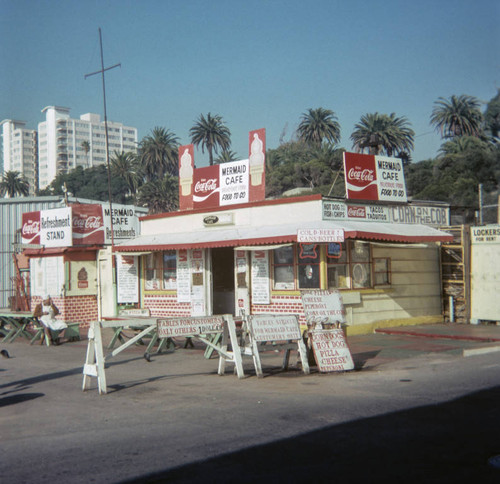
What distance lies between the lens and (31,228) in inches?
916

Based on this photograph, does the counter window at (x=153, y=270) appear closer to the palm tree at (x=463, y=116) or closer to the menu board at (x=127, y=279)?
the menu board at (x=127, y=279)

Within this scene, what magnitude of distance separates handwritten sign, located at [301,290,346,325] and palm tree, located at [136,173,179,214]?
242ft

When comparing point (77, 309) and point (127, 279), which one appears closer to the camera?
point (127, 279)

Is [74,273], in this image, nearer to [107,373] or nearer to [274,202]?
[274,202]

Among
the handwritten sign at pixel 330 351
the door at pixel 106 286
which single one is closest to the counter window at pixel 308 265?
→ the handwritten sign at pixel 330 351

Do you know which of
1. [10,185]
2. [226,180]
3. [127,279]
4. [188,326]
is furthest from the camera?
[10,185]

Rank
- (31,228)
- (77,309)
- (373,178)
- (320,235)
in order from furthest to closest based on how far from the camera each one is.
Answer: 1. (31,228)
2. (77,309)
3. (373,178)
4. (320,235)

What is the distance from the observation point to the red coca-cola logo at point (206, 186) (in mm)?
19547

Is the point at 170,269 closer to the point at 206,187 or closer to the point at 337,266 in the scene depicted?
the point at 206,187

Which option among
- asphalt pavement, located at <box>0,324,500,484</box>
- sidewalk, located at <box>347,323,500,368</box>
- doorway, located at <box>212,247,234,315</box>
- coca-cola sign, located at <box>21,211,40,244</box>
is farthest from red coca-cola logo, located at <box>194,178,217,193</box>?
asphalt pavement, located at <box>0,324,500,484</box>

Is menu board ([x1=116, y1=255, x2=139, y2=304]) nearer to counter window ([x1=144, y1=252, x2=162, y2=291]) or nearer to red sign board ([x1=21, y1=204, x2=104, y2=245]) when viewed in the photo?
counter window ([x1=144, y1=252, x2=162, y2=291])

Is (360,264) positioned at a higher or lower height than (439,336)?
higher

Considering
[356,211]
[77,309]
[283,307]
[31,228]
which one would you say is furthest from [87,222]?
[356,211]

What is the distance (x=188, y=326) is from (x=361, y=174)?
27.4 feet
